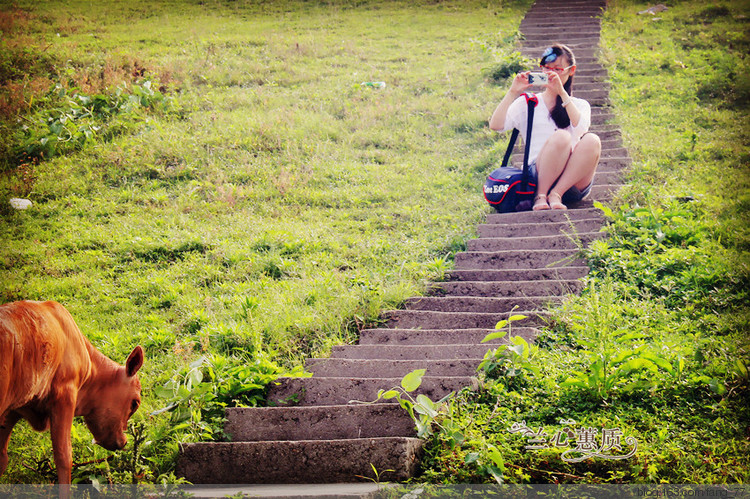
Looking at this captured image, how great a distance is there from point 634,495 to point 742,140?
24.6 feet

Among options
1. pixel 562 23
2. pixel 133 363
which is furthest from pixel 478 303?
pixel 562 23

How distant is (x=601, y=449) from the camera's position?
323 centimetres

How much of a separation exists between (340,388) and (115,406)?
1.50m

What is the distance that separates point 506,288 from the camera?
5.75 metres

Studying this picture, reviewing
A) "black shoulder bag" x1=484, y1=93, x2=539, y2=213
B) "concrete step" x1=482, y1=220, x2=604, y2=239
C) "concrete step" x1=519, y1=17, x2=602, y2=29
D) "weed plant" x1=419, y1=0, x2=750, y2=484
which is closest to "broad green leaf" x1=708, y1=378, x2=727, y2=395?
"weed plant" x1=419, y1=0, x2=750, y2=484

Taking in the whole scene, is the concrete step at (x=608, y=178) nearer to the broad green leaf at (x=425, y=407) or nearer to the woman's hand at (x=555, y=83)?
the woman's hand at (x=555, y=83)

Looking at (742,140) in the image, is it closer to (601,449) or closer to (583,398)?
(583,398)

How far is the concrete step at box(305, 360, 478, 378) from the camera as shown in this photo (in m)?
4.32

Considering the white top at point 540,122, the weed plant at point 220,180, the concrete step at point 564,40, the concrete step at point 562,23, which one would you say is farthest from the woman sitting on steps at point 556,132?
the concrete step at point 562,23

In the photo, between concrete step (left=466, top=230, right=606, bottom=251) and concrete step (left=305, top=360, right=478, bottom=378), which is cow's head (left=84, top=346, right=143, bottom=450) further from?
concrete step (left=466, top=230, right=606, bottom=251)

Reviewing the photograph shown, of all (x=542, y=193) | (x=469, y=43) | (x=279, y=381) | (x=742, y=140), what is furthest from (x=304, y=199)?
(x=469, y=43)

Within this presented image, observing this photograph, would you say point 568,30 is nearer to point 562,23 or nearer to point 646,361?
point 562,23

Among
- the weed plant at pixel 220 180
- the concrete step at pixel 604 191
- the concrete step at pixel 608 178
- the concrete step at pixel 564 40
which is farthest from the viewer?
the concrete step at pixel 564 40

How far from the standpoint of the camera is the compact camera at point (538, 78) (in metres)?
6.13
